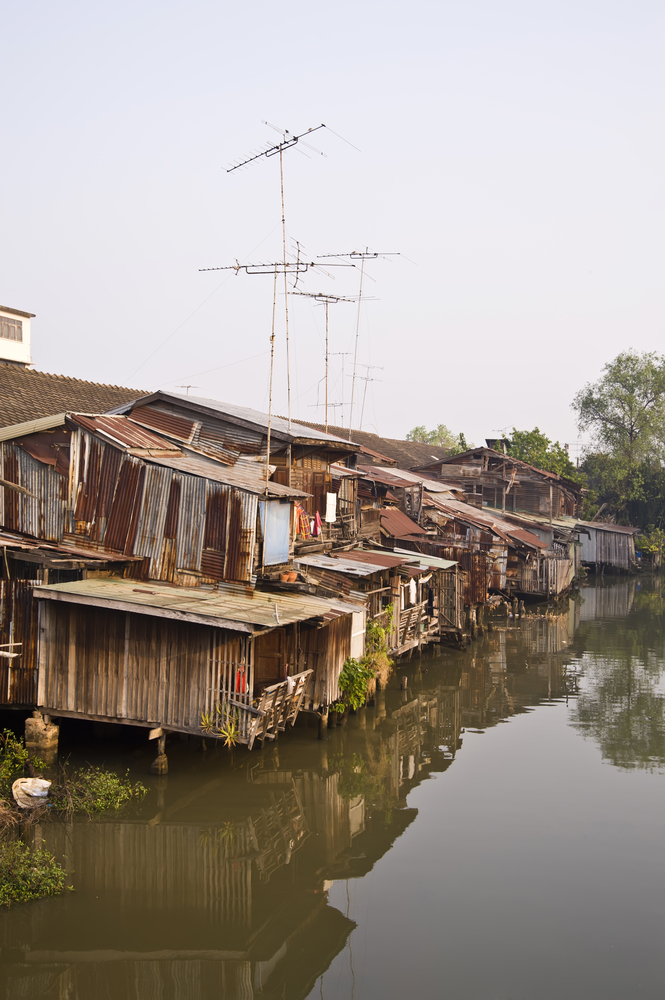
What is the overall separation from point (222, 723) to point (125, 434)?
6264mm

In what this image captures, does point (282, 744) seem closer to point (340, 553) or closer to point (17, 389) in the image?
point (340, 553)

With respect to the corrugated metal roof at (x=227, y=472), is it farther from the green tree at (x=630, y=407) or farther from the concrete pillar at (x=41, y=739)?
the green tree at (x=630, y=407)

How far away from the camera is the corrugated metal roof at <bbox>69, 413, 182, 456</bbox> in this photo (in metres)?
15.0

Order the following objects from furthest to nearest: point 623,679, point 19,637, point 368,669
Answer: point 623,679 < point 368,669 < point 19,637

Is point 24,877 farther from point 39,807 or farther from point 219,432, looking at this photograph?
point 219,432

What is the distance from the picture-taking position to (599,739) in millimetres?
17875

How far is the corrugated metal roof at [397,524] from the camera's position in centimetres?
2753

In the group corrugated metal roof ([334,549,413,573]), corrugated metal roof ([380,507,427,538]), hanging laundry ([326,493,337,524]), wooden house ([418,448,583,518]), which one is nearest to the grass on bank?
corrugated metal roof ([334,549,413,573])

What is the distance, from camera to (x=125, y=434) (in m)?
15.6

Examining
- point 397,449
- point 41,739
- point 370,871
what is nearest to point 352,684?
point 370,871

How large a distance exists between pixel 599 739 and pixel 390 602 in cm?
660

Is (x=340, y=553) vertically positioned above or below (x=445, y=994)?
above

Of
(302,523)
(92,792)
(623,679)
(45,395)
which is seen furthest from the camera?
(623,679)

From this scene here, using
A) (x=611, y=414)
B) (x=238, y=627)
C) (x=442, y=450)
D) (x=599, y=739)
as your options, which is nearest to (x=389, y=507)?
(x=599, y=739)
